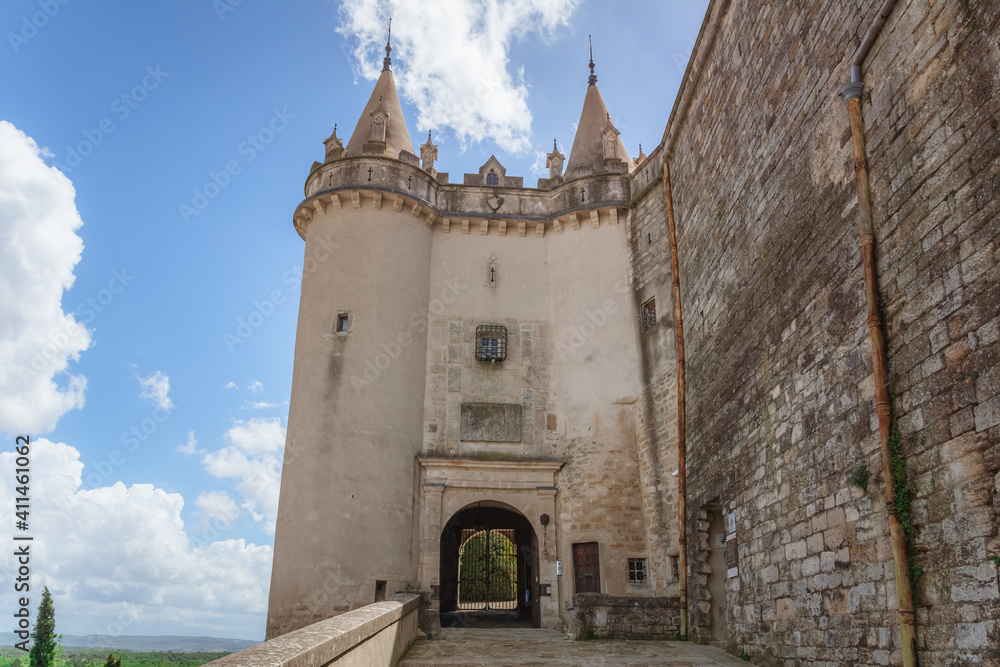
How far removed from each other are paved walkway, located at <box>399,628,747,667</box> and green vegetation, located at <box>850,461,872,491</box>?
2.86m

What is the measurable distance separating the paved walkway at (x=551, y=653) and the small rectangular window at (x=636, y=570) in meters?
3.30

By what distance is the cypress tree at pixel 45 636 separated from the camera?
17.1 m

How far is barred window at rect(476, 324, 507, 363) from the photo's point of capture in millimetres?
15156

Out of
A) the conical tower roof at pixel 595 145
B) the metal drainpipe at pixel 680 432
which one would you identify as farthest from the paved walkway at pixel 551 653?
the conical tower roof at pixel 595 145

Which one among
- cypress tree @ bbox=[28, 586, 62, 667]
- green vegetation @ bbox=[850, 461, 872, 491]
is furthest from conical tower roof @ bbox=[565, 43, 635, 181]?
cypress tree @ bbox=[28, 586, 62, 667]

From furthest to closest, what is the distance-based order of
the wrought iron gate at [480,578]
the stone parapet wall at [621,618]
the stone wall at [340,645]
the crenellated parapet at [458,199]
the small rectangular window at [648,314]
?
1. the wrought iron gate at [480,578]
2. the crenellated parapet at [458,199]
3. the small rectangular window at [648,314]
4. the stone parapet wall at [621,618]
5. the stone wall at [340,645]

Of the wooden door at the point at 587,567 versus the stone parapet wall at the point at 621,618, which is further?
the wooden door at the point at 587,567

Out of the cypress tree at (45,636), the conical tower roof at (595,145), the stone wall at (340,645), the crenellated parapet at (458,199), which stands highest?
the conical tower roof at (595,145)

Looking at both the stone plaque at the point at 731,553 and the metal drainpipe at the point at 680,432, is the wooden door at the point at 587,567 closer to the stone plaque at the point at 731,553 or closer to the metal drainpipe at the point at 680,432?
the metal drainpipe at the point at 680,432

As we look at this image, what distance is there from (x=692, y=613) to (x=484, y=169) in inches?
424

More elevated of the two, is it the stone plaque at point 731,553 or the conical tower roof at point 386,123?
the conical tower roof at point 386,123

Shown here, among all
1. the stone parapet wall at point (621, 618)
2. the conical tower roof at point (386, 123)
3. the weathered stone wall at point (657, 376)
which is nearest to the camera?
the stone parapet wall at point (621, 618)

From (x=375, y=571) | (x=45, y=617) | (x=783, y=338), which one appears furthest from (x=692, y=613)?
(x=45, y=617)

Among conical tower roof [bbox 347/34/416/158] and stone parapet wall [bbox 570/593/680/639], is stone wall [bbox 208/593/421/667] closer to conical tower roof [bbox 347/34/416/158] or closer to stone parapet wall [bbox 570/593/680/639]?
stone parapet wall [bbox 570/593/680/639]
